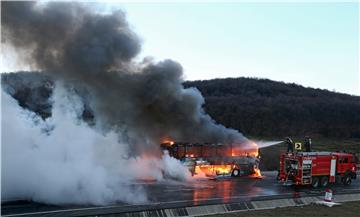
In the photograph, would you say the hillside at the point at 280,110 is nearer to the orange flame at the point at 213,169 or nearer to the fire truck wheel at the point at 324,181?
the orange flame at the point at 213,169

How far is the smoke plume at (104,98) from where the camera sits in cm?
2657

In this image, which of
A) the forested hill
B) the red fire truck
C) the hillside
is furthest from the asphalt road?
the forested hill

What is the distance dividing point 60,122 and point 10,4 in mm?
9274

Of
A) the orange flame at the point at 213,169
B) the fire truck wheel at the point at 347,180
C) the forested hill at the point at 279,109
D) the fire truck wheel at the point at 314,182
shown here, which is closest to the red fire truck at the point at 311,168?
the fire truck wheel at the point at 314,182

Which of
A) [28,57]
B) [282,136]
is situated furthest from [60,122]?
[282,136]

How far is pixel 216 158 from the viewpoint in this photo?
39406 millimetres

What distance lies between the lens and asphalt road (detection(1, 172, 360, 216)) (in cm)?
2253

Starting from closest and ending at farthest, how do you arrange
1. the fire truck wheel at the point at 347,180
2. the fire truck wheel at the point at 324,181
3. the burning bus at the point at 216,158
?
the fire truck wheel at the point at 324,181
the fire truck wheel at the point at 347,180
the burning bus at the point at 216,158

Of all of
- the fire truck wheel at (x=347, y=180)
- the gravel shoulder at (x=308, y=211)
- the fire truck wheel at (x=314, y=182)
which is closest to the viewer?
the gravel shoulder at (x=308, y=211)

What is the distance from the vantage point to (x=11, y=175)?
24.1 m

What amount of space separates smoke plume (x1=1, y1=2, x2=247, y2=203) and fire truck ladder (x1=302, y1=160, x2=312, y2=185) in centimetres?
858

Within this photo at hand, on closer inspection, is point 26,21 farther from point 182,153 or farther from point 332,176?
point 332,176

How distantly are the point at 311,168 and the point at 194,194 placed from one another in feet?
35.0

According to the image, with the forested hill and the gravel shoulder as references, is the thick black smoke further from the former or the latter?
the forested hill
